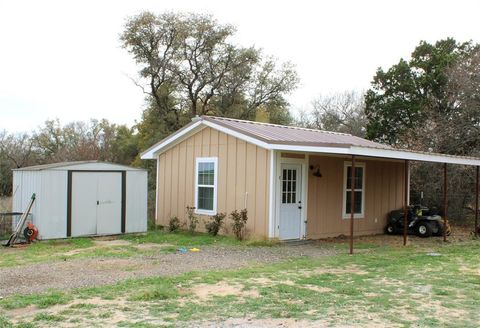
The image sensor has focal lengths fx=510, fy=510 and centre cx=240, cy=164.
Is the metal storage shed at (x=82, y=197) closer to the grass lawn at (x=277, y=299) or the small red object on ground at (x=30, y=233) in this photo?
the small red object on ground at (x=30, y=233)

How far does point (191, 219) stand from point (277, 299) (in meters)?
7.46

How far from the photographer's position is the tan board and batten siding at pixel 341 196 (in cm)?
1294

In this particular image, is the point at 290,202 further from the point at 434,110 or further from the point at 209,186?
the point at 434,110

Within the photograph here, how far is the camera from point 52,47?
16234 millimetres

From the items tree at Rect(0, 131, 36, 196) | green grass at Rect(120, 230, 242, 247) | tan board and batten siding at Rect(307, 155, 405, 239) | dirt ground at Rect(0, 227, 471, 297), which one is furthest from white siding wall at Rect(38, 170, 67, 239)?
tree at Rect(0, 131, 36, 196)

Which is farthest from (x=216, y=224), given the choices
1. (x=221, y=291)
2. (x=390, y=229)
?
(x=221, y=291)

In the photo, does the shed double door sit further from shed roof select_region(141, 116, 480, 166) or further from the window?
the window

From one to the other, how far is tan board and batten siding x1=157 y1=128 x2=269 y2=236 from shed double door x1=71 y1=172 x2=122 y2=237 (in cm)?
178

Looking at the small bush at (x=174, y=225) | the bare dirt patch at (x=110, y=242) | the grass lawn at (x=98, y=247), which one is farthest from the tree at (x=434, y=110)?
the bare dirt patch at (x=110, y=242)

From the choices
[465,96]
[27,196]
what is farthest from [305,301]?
[465,96]

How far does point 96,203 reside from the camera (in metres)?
12.7

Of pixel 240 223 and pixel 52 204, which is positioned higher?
pixel 52 204

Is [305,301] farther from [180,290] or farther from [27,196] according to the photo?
[27,196]

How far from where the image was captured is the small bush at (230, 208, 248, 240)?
11992mm
